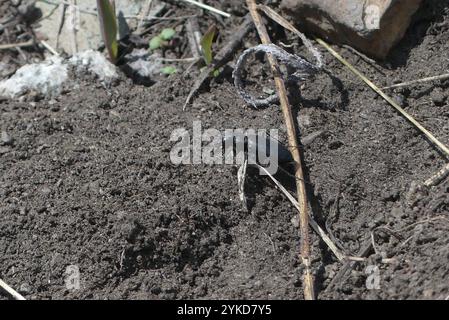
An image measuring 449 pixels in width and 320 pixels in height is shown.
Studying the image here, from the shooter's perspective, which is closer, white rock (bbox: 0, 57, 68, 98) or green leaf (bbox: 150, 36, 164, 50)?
white rock (bbox: 0, 57, 68, 98)

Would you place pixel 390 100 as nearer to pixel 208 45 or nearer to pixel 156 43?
pixel 208 45

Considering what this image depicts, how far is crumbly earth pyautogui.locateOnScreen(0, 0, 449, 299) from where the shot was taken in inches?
76.5

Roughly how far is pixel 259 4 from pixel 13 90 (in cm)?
94

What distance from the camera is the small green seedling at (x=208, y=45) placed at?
2.40 meters

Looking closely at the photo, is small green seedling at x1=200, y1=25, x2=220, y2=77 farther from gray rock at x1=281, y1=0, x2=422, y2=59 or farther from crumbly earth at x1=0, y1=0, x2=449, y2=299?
gray rock at x1=281, y1=0, x2=422, y2=59

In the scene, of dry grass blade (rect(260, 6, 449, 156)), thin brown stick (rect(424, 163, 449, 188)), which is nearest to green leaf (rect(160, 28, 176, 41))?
dry grass blade (rect(260, 6, 449, 156))

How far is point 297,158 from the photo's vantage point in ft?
7.01

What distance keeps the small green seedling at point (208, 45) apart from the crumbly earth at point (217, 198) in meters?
0.12

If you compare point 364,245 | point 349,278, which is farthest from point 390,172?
point 349,278

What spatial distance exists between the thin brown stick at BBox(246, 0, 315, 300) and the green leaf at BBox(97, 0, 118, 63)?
1.63ft

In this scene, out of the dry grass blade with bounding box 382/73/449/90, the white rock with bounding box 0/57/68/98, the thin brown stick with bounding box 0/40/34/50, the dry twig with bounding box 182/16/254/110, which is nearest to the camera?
the dry grass blade with bounding box 382/73/449/90

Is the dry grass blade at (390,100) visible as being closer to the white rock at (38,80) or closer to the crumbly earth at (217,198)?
the crumbly earth at (217,198)

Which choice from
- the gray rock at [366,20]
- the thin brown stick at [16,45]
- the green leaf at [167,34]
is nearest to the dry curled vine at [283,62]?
the gray rock at [366,20]

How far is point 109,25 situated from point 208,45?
369mm
